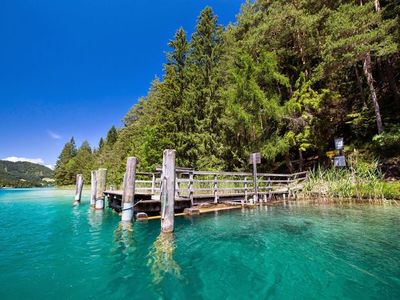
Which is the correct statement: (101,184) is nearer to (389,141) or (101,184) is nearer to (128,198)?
(128,198)

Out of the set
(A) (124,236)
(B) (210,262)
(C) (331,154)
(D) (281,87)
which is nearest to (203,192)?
(A) (124,236)

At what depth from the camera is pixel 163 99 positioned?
23703mm

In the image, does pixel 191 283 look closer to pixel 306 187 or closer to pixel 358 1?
pixel 306 187

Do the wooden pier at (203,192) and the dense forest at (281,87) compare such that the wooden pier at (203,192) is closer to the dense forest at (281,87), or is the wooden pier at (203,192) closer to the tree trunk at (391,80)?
the dense forest at (281,87)

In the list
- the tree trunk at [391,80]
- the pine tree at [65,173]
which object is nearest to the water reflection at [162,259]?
the tree trunk at [391,80]

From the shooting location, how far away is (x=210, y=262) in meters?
4.87

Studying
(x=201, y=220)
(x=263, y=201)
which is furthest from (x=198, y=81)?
(x=201, y=220)

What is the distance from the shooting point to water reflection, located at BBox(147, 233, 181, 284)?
4293mm

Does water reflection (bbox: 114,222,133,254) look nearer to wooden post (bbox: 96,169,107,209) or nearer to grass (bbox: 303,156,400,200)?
wooden post (bbox: 96,169,107,209)

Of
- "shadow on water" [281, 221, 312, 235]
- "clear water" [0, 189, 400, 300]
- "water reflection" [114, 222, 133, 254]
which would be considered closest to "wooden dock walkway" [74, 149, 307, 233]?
"water reflection" [114, 222, 133, 254]

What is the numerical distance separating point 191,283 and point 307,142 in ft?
56.6

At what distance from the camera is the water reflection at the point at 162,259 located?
4.29 meters

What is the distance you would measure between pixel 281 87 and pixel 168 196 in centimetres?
1864

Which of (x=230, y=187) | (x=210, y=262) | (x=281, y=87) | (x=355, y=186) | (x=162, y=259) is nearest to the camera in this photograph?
(x=210, y=262)
